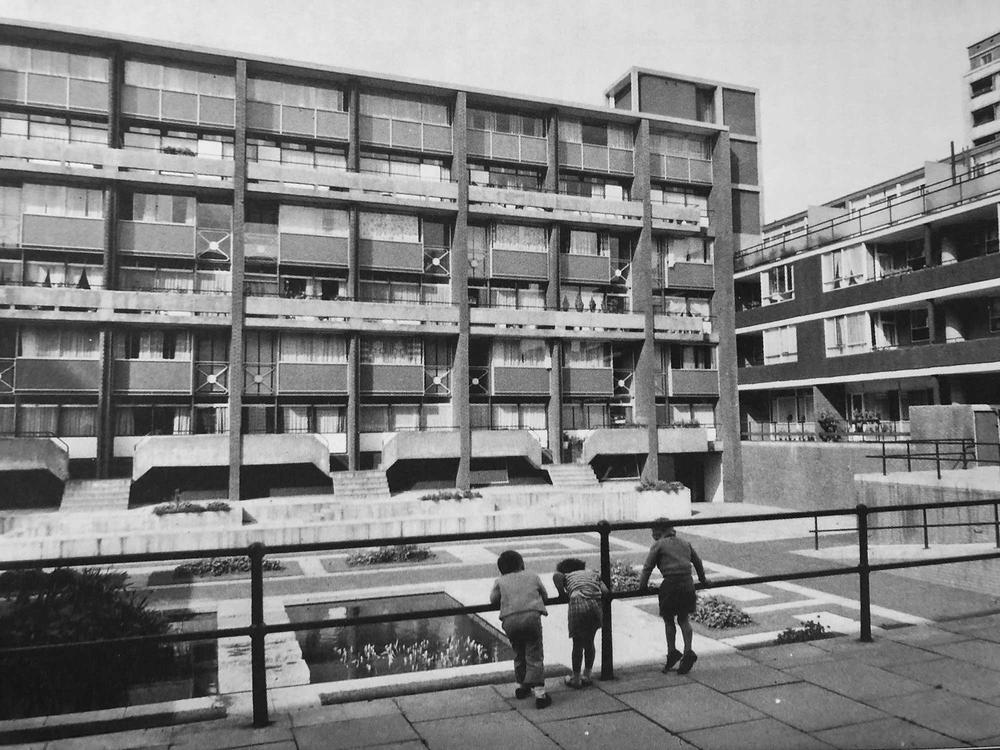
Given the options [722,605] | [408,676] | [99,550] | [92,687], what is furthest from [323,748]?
[99,550]

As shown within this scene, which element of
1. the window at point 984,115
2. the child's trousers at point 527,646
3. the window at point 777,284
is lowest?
the child's trousers at point 527,646

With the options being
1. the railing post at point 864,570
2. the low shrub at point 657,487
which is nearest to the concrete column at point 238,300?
the low shrub at point 657,487

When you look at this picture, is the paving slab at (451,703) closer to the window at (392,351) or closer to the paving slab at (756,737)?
the paving slab at (756,737)

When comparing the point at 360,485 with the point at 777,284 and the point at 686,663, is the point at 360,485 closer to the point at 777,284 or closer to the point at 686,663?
the point at 777,284

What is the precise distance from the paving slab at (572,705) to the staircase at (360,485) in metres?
23.1

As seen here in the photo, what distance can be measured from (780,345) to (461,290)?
1701 cm

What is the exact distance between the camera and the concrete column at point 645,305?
3344 centimetres

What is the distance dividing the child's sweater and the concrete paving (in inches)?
23.5

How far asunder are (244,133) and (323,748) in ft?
93.2

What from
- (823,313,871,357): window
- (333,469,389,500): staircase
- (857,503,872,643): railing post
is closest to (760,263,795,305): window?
(823,313,871,357): window

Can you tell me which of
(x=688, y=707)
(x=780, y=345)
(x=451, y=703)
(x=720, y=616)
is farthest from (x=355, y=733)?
(x=780, y=345)

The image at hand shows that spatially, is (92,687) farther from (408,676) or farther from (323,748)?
(323,748)

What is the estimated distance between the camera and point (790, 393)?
38.2 metres

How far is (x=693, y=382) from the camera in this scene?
35.9 metres
